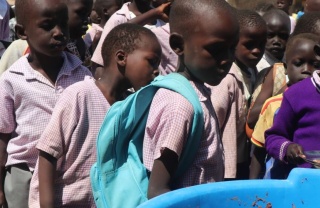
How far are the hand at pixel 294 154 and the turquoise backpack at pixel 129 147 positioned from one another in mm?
632

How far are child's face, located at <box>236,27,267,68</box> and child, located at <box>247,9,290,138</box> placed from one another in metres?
0.11

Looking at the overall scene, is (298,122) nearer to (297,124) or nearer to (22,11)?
(297,124)

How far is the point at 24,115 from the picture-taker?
11.1 ft

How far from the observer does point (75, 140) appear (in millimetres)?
3051

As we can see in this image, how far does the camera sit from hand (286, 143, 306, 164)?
2934mm

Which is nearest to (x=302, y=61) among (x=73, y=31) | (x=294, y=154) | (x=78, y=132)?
(x=294, y=154)

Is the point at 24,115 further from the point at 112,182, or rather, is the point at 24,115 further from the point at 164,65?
the point at 164,65

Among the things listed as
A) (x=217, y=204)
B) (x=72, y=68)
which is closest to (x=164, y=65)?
(x=72, y=68)

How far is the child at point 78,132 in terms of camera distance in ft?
9.91

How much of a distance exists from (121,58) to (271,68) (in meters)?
1.44

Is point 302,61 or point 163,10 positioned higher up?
point 302,61

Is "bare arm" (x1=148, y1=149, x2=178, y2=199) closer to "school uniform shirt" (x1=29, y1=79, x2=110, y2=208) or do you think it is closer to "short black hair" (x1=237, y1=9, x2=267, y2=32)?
"school uniform shirt" (x1=29, y1=79, x2=110, y2=208)

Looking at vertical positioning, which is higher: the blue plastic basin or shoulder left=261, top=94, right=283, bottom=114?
the blue plastic basin

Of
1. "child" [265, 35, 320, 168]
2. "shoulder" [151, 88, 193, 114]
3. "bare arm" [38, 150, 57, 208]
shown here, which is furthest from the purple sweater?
"bare arm" [38, 150, 57, 208]
